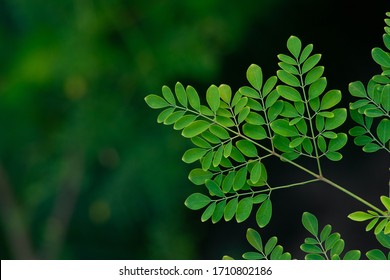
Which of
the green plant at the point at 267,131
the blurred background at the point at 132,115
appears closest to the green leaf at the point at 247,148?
the green plant at the point at 267,131

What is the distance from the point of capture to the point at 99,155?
157cm

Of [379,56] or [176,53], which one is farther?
[176,53]

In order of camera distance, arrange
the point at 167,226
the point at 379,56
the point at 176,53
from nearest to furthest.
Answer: the point at 379,56, the point at 176,53, the point at 167,226

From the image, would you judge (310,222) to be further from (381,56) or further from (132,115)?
(132,115)

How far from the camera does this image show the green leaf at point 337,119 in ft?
1.49

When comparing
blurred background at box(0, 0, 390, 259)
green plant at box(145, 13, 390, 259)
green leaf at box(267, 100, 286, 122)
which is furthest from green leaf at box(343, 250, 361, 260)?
blurred background at box(0, 0, 390, 259)

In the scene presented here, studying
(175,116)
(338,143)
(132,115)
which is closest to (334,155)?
(338,143)

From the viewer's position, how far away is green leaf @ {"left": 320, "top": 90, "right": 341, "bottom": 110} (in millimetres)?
451

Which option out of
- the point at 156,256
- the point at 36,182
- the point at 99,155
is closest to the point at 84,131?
the point at 99,155

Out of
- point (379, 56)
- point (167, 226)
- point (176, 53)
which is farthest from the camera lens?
point (167, 226)

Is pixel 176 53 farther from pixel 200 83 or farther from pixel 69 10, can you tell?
pixel 69 10

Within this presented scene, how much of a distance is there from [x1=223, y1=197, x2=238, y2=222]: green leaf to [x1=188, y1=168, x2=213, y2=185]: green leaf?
0.07ft

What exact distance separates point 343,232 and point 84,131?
676 mm

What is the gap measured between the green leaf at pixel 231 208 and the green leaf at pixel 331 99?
88 mm
